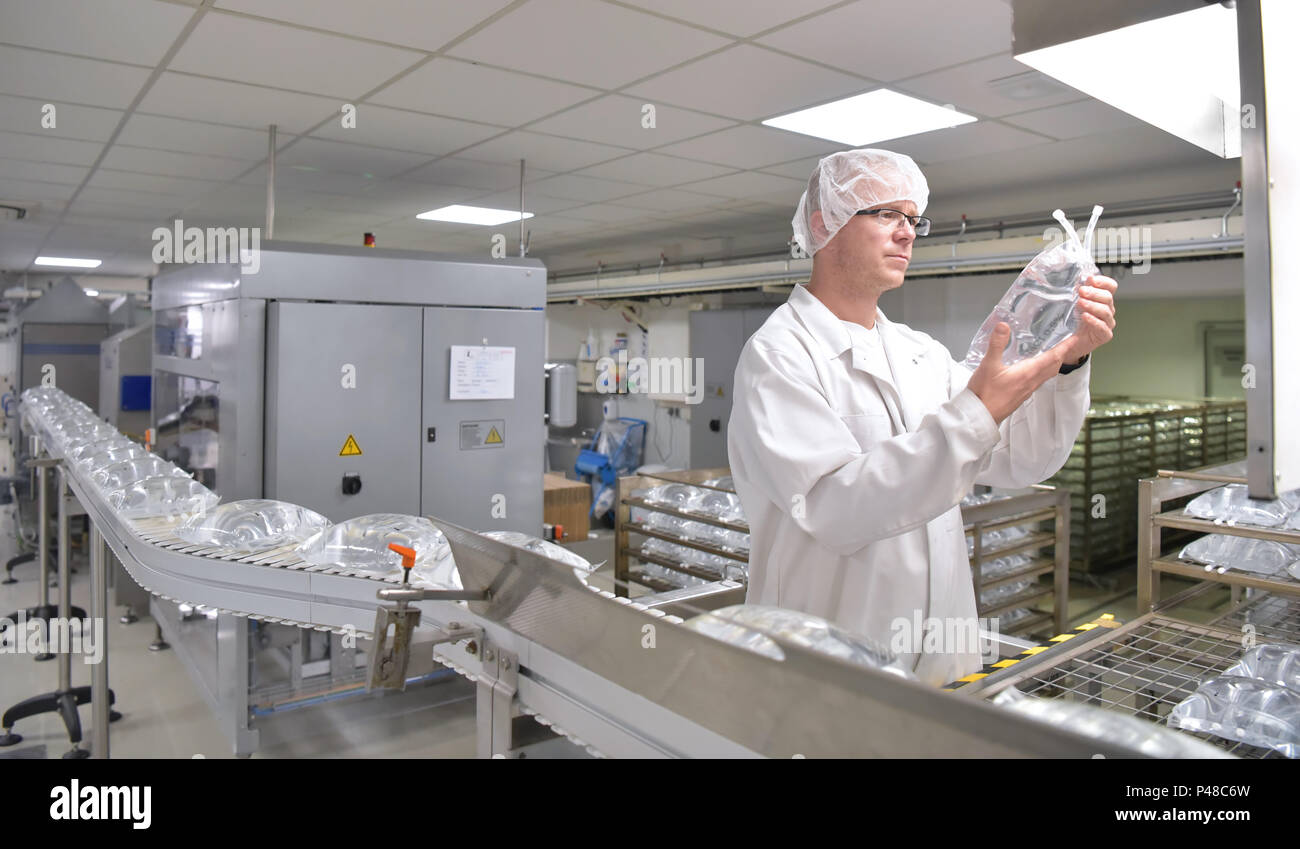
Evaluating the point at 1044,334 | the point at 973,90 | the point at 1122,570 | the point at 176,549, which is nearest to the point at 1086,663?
the point at 1044,334

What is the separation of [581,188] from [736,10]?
261 cm

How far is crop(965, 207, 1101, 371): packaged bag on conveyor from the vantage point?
121 centimetres

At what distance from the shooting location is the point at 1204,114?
4.48 ft

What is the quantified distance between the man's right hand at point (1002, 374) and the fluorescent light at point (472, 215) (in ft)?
15.8

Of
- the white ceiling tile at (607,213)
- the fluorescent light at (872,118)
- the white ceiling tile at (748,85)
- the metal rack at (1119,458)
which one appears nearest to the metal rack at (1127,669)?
the white ceiling tile at (748,85)

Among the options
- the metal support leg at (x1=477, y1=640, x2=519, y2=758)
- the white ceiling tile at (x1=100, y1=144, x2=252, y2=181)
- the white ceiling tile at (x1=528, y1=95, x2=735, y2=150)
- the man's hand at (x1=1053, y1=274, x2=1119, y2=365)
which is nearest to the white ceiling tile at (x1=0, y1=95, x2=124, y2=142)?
the white ceiling tile at (x1=100, y1=144, x2=252, y2=181)

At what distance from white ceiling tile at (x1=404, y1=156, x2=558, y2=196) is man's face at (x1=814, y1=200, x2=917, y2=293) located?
3.11 meters

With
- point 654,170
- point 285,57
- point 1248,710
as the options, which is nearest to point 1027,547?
point 654,170

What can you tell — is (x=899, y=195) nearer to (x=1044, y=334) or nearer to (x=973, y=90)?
(x=1044, y=334)

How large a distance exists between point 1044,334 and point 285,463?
2.73 m

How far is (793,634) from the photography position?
2.99 ft

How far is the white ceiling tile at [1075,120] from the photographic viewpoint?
3266 millimetres

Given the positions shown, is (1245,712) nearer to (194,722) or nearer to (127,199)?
(194,722)
